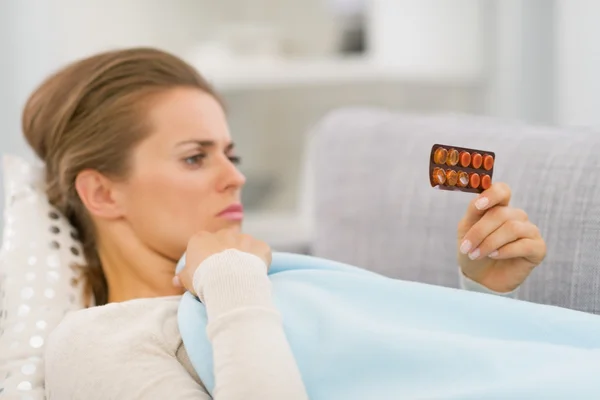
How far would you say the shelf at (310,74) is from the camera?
244 centimetres

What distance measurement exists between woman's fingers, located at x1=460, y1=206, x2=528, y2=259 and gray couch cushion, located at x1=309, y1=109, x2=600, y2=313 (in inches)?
6.0

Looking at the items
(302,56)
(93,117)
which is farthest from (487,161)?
(302,56)

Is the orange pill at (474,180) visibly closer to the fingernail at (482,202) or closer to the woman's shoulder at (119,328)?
the fingernail at (482,202)

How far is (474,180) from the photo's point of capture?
37.3 inches

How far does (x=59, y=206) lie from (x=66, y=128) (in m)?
0.13

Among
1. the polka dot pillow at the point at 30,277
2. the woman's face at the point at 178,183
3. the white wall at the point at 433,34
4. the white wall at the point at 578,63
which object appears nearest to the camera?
the polka dot pillow at the point at 30,277

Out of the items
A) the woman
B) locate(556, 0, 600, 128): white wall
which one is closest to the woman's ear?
the woman

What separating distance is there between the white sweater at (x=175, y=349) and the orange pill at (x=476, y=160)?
265mm

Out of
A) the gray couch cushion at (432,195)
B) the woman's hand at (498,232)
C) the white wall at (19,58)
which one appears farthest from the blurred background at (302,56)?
the woman's hand at (498,232)

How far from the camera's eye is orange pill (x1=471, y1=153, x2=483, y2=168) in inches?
37.1

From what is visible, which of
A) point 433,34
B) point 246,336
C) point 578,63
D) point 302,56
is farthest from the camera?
point 302,56

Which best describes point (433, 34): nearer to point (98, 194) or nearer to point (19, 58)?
point (19, 58)

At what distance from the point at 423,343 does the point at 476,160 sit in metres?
0.22

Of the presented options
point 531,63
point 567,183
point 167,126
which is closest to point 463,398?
point 567,183
